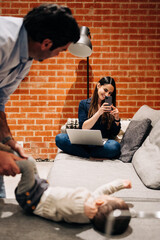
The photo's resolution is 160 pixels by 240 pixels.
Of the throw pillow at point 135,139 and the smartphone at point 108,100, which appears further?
the smartphone at point 108,100

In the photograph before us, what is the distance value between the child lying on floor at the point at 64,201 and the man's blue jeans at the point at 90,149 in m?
1.05

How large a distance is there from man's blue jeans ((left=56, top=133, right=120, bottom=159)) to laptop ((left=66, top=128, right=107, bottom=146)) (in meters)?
0.05

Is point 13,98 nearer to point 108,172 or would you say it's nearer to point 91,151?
point 91,151

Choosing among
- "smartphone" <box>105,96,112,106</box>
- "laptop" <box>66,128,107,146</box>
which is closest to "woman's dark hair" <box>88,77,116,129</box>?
"smartphone" <box>105,96,112,106</box>

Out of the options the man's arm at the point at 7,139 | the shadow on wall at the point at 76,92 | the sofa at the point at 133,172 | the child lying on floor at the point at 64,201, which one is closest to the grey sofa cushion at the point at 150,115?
the sofa at the point at 133,172

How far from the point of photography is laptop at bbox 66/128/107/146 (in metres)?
1.98

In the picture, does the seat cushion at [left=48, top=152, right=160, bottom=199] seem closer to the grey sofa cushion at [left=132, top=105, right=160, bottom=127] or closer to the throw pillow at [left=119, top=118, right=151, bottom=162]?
the throw pillow at [left=119, top=118, right=151, bottom=162]

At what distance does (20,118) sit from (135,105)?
1.56 m

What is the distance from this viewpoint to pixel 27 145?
336cm

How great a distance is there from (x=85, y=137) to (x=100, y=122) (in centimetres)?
40

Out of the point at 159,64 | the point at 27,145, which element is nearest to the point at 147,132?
the point at 159,64

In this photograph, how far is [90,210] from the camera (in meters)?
0.91

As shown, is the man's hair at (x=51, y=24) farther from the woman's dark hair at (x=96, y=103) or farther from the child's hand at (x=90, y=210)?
the woman's dark hair at (x=96, y=103)

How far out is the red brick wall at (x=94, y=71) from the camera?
321 centimetres
